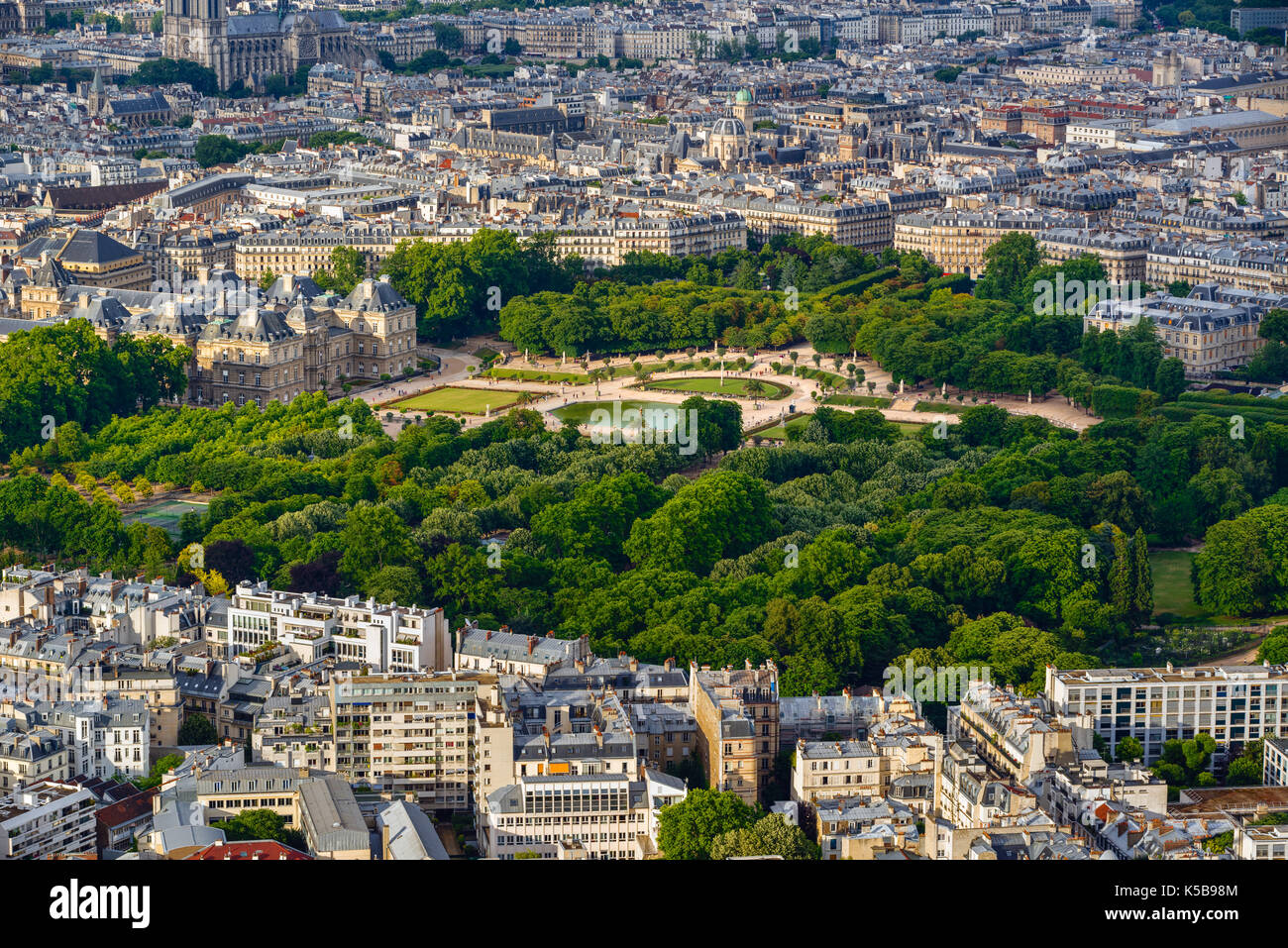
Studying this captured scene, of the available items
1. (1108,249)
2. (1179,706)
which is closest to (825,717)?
(1179,706)

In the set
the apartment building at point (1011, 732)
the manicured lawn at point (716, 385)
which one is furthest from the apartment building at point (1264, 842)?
the manicured lawn at point (716, 385)

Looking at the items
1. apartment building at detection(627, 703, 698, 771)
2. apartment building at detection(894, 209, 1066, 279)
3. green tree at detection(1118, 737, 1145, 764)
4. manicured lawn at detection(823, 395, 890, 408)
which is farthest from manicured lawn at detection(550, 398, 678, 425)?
green tree at detection(1118, 737, 1145, 764)

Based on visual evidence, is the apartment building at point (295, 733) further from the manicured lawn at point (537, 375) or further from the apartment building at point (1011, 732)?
the manicured lawn at point (537, 375)

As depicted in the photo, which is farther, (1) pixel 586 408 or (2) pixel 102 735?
(1) pixel 586 408

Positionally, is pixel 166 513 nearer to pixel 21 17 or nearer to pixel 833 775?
pixel 833 775

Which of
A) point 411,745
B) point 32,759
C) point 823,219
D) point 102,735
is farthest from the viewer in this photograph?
point 823,219
